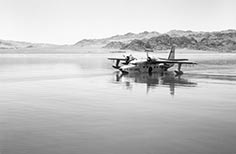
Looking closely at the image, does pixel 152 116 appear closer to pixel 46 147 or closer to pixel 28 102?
pixel 46 147

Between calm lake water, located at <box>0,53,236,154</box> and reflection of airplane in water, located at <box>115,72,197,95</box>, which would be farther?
reflection of airplane in water, located at <box>115,72,197,95</box>

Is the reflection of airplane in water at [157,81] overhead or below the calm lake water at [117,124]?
below

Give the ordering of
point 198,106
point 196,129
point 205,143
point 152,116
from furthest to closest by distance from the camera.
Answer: point 198,106, point 152,116, point 196,129, point 205,143

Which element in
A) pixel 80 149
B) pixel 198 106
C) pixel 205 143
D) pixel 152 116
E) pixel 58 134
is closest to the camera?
pixel 80 149

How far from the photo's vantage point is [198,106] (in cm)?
1722

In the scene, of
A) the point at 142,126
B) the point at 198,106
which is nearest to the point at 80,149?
the point at 142,126

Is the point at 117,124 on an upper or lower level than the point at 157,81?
upper

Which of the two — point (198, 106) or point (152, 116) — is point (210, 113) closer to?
point (198, 106)

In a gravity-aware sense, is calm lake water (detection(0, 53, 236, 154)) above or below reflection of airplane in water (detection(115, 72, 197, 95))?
above

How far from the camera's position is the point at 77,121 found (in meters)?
13.1

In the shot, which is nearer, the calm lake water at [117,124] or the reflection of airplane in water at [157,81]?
the calm lake water at [117,124]

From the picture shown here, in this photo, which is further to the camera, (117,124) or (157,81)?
(157,81)

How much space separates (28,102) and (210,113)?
1088 centimetres

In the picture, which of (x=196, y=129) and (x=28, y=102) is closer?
(x=196, y=129)
